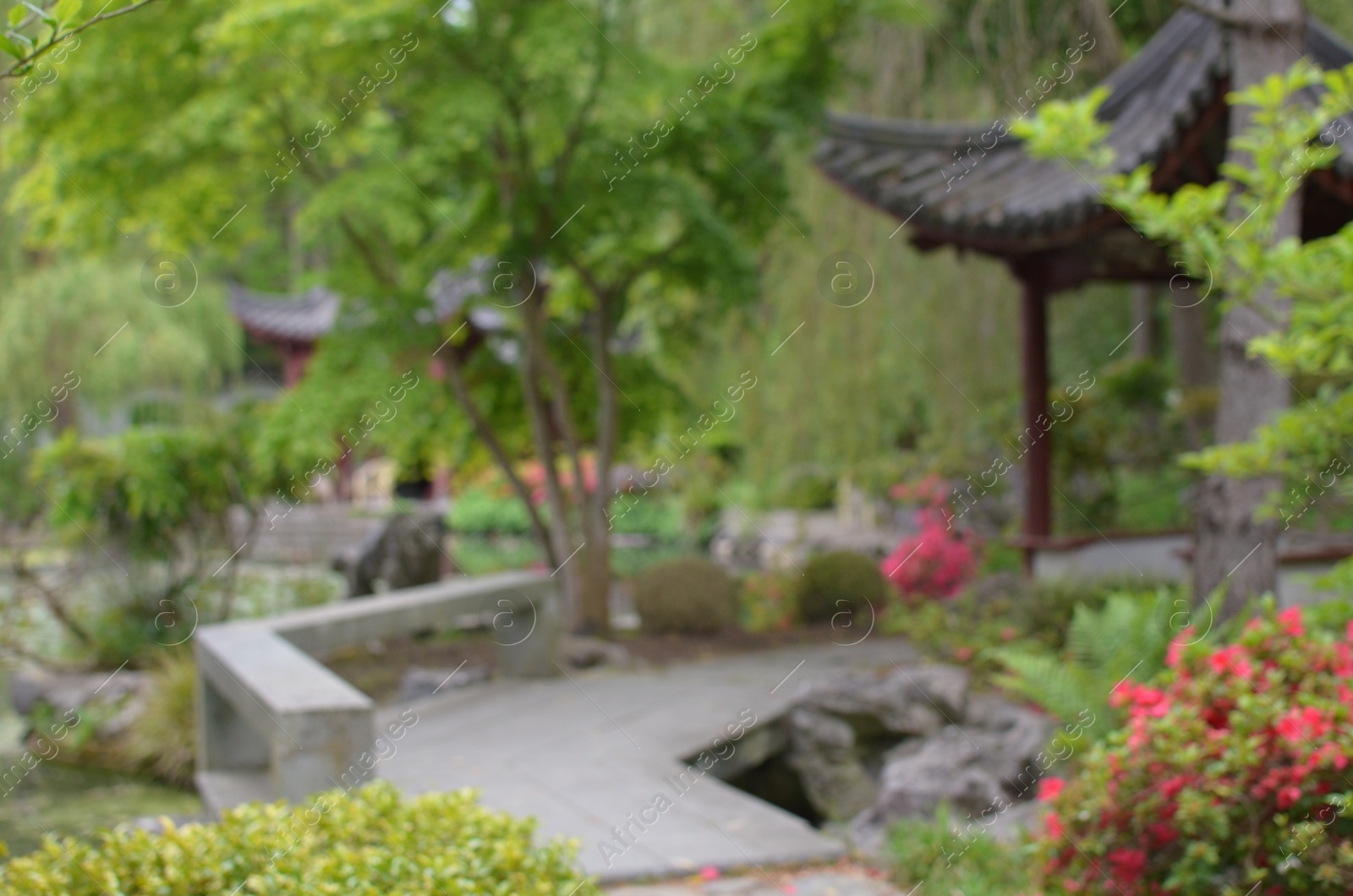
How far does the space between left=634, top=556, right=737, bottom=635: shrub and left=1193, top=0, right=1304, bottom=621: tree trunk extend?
4506 millimetres

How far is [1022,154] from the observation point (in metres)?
6.83

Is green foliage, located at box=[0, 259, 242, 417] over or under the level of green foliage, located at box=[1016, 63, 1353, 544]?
over

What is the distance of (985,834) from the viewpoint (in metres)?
3.86

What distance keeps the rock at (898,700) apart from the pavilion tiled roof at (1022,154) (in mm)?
2258

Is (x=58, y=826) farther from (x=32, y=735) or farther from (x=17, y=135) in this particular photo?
(x=17, y=135)

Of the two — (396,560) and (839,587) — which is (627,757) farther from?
(396,560)

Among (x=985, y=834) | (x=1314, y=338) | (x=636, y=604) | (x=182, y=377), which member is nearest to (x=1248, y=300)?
(x=1314, y=338)

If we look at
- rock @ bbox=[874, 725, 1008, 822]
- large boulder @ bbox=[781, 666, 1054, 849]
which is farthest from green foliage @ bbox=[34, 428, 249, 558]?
rock @ bbox=[874, 725, 1008, 822]

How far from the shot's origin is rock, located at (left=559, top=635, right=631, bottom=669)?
7.38 metres

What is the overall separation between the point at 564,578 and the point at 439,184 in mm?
2690

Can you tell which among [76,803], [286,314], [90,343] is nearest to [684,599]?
[76,803]

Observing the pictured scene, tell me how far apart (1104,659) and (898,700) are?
120 centimetres

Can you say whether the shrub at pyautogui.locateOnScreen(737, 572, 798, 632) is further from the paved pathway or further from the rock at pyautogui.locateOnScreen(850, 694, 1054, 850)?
Result: the rock at pyautogui.locateOnScreen(850, 694, 1054, 850)

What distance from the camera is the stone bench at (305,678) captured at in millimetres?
3588
